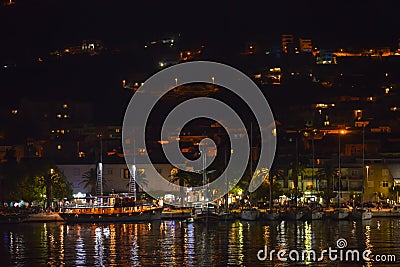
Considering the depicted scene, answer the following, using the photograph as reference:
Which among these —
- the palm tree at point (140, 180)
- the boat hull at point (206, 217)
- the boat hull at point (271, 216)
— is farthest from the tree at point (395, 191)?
the palm tree at point (140, 180)

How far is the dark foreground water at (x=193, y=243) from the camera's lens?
42.3 meters

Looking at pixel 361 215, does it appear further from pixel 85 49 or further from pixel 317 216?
pixel 85 49

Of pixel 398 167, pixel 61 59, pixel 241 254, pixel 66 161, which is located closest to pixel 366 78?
pixel 61 59

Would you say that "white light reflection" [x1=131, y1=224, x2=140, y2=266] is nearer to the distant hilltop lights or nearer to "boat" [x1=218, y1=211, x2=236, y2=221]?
"boat" [x1=218, y1=211, x2=236, y2=221]

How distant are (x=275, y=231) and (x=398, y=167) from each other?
80.4 ft

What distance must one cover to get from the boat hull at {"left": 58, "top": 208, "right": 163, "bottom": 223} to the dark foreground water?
1.43 m

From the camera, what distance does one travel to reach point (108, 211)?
66.6 metres

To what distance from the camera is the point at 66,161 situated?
262 feet

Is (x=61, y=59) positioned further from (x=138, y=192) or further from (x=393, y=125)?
(x=138, y=192)

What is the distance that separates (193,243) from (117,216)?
698 inches

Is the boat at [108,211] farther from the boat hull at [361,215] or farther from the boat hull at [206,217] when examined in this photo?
the boat hull at [361,215]

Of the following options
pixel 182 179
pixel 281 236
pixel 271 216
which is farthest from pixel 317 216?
pixel 182 179

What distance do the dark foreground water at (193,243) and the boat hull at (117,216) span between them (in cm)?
143

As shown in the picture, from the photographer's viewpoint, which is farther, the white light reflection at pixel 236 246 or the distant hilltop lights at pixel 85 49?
the distant hilltop lights at pixel 85 49
